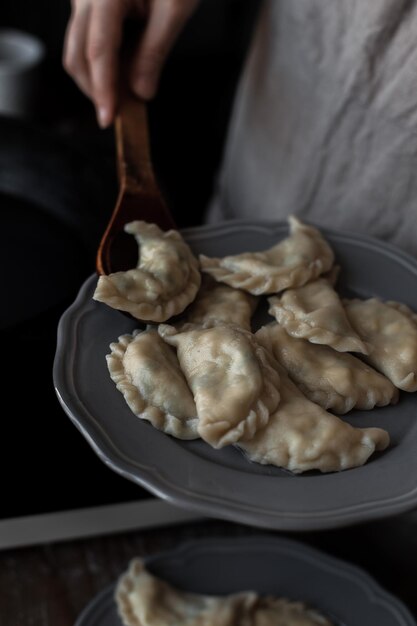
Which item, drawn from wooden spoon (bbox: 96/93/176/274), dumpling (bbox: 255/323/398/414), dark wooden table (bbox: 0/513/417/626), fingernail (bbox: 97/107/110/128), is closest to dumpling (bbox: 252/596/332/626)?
dark wooden table (bbox: 0/513/417/626)

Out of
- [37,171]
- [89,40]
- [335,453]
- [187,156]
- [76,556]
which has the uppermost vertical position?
[89,40]

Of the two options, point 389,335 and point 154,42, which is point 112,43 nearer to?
point 154,42

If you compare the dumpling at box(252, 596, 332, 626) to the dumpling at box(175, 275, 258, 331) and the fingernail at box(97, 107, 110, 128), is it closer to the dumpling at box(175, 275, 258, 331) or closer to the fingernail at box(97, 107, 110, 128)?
the dumpling at box(175, 275, 258, 331)

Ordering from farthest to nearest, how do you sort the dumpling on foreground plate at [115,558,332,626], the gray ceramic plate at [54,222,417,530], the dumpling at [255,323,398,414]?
1. the dumpling on foreground plate at [115,558,332,626]
2. the dumpling at [255,323,398,414]
3. the gray ceramic plate at [54,222,417,530]

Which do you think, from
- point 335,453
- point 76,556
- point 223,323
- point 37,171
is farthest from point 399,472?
point 37,171

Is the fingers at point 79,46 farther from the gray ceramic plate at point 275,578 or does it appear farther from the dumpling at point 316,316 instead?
the gray ceramic plate at point 275,578

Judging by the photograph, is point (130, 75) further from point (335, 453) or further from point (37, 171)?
point (335, 453)
